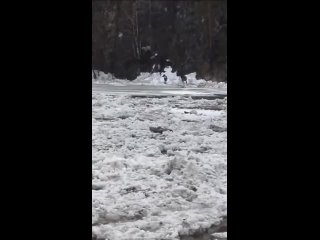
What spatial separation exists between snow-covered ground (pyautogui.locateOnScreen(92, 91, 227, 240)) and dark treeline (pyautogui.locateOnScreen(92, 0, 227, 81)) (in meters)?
12.9

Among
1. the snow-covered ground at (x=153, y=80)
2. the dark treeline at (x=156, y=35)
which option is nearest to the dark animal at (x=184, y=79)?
the snow-covered ground at (x=153, y=80)

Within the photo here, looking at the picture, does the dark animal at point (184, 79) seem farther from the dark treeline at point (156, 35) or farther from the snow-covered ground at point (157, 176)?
the snow-covered ground at point (157, 176)

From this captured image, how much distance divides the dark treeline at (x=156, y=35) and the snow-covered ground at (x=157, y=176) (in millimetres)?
12939

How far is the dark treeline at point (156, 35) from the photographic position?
21.5 m

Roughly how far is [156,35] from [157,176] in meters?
18.6

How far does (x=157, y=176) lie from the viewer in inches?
195

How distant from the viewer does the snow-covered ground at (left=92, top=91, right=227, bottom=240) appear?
361 centimetres

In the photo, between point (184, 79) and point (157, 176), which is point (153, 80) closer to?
point (184, 79)

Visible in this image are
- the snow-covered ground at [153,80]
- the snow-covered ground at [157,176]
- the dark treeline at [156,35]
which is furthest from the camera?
the dark treeline at [156,35]
